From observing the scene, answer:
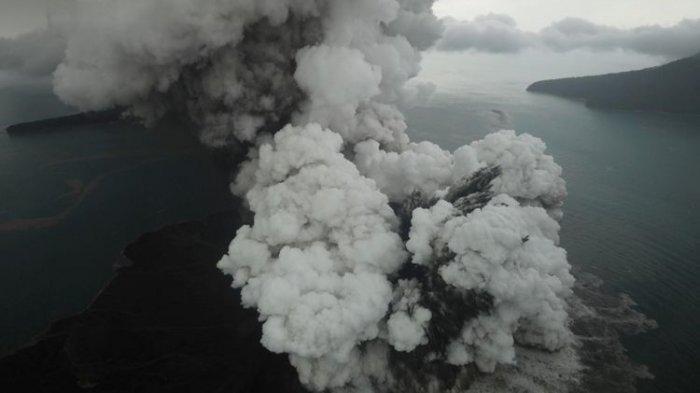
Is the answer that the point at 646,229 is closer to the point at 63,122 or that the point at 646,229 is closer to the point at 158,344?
the point at 158,344

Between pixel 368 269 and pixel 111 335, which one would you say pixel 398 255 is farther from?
pixel 111 335

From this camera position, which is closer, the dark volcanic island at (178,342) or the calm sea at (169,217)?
the dark volcanic island at (178,342)

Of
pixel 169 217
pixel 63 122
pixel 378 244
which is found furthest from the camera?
pixel 63 122

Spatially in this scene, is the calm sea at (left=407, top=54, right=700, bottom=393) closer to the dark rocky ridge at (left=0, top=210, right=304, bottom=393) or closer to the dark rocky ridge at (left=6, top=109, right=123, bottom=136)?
the dark rocky ridge at (left=0, top=210, right=304, bottom=393)

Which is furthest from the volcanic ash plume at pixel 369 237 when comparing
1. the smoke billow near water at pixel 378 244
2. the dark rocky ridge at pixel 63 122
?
the dark rocky ridge at pixel 63 122

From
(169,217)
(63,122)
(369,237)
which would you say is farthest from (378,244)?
(63,122)

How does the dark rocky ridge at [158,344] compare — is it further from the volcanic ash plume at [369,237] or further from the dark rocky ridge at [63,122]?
the dark rocky ridge at [63,122]

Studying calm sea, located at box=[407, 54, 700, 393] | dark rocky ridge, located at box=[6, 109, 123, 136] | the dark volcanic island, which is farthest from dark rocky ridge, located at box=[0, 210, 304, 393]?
dark rocky ridge, located at box=[6, 109, 123, 136]
